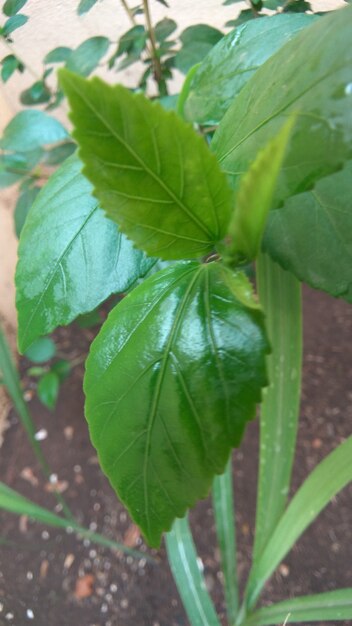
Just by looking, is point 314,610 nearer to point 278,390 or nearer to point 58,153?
point 278,390

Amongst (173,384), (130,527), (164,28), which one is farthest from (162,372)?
(130,527)

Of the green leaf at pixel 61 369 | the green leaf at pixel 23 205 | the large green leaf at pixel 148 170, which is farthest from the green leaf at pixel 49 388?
the large green leaf at pixel 148 170

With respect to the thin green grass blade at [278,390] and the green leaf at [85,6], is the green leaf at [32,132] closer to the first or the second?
the green leaf at [85,6]

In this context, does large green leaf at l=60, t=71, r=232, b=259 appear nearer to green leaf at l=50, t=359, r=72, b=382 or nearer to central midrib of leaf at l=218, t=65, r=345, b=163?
central midrib of leaf at l=218, t=65, r=345, b=163

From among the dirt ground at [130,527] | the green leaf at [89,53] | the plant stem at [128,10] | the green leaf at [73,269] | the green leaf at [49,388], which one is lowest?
the dirt ground at [130,527]

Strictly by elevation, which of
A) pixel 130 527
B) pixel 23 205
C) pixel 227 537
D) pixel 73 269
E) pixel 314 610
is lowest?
pixel 130 527

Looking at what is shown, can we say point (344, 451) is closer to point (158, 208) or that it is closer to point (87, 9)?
point (158, 208)
